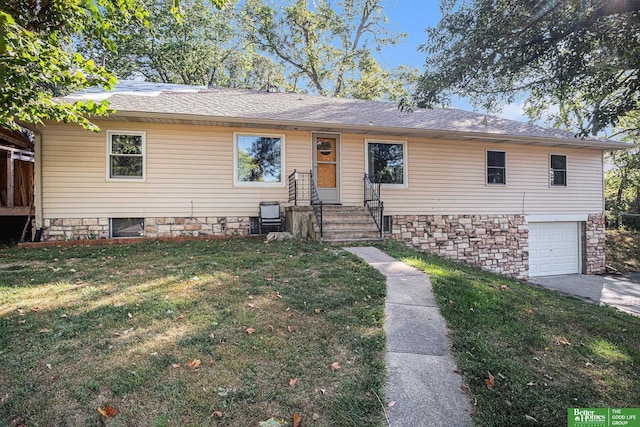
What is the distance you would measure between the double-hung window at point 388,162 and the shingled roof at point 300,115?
40 centimetres

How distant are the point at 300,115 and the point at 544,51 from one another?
545cm

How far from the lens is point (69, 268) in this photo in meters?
5.22

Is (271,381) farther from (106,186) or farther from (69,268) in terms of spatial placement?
(106,186)

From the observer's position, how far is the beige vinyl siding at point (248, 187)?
7.61 meters

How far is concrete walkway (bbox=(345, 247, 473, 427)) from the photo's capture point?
221cm

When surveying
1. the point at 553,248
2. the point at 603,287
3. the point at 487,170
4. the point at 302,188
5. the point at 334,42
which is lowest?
the point at 603,287

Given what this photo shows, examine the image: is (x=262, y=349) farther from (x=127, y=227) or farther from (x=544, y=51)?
(x=127, y=227)

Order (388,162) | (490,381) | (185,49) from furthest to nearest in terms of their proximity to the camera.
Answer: (185,49)
(388,162)
(490,381)

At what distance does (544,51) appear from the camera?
17.2ft

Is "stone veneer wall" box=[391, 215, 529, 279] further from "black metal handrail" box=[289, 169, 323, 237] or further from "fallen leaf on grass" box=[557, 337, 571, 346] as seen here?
"fallen leaf on grass" box=[557, 337, 571, 346]

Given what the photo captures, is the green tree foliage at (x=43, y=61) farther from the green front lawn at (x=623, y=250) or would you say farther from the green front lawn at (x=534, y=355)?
the green front lawn at (x=623, y=250)

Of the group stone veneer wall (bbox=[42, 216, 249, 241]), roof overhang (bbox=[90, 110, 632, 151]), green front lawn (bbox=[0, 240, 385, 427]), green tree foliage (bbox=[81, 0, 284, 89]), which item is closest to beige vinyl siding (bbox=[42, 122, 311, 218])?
stone veneer wall (bbox=[42, 216, 249, 241])

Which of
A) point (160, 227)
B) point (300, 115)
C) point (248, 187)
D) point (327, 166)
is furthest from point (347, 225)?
point (160, 227)

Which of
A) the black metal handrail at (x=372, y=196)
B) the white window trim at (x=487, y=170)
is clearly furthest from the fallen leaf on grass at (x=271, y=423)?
the white window trim at (x=487, y=170)
